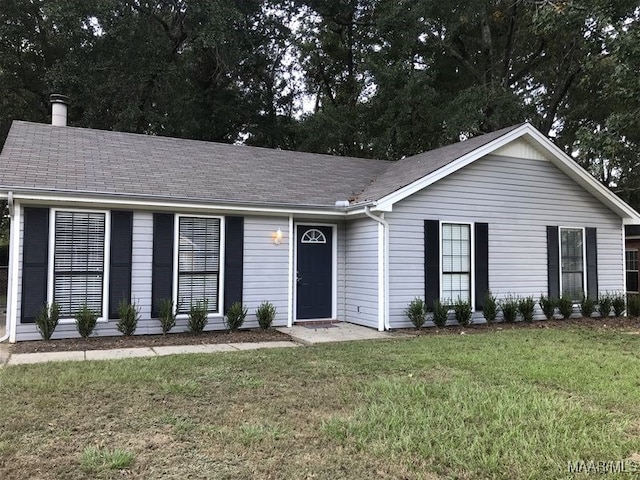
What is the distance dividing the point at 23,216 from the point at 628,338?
10.0 metres

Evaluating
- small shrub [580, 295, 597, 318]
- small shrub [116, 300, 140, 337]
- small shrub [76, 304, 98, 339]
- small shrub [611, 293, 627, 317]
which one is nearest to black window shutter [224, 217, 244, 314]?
small shrub [116, 300, 140, 337]

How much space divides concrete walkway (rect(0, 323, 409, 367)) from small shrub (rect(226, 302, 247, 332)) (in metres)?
0.76

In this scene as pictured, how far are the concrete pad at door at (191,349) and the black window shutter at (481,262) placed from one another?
5.43m

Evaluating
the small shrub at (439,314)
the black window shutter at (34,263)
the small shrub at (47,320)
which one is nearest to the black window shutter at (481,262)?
the small shrub at (439,314)

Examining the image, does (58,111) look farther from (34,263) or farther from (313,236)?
(313,236)

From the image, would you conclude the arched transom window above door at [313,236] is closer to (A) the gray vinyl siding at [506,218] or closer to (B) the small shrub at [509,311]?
(A) the gray vinyl siding at [506,218]

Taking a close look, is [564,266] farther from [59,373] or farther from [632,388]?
[59,373]

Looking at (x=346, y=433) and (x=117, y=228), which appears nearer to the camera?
(x=346, y=433)

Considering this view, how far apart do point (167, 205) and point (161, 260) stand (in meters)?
0.95

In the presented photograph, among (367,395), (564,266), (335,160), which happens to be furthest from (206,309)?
(564,266)

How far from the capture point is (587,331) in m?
9.31

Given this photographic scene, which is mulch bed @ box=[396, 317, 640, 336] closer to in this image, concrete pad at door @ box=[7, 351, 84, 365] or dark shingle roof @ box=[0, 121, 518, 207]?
dark shingle roof @ box=[0, 121, 518, 207]

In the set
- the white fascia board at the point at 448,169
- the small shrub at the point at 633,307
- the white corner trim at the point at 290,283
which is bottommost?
the small shrub at the point at 633,307

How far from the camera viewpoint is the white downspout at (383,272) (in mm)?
9328
